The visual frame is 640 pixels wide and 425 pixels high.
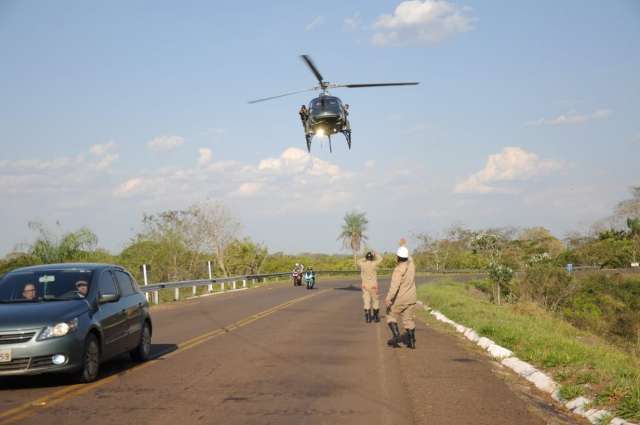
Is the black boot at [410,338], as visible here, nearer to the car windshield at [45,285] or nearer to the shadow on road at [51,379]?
the shadow on road at [51,379]

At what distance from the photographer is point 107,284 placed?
10953mm

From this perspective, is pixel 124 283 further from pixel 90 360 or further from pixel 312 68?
pixel 312 68

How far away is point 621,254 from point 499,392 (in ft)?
216

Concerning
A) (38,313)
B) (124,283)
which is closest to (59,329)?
(38,313)

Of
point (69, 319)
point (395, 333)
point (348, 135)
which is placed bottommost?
point (395, 333)

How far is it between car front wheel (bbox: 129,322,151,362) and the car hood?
2.17 m

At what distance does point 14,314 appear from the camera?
917 cm

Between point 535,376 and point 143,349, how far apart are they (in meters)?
6.29

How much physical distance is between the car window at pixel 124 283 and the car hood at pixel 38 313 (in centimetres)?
158

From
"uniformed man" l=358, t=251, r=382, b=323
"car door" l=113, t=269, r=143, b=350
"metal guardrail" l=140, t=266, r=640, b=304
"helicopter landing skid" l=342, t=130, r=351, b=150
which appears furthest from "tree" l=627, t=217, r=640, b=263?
"car door" l=113, t=269, r=143, b=350

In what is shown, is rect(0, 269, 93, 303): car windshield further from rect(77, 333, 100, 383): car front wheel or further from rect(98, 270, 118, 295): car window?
rect(77, 333, 100, 383): car front wheel

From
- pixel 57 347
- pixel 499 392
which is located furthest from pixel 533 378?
pixel 57 347

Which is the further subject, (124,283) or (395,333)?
(395,333)

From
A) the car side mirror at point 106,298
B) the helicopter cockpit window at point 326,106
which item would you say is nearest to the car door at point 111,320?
the car side mirror at point 106,298
